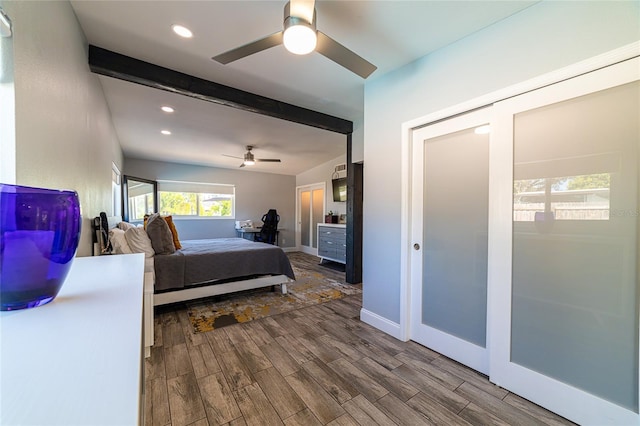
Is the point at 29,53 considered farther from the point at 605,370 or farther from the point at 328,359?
the point at 605,370

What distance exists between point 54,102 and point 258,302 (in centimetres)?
271

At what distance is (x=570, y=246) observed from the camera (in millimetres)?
1495

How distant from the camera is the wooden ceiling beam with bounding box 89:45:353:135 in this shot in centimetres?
220

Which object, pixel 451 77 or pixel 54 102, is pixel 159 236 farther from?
pixel 451 77

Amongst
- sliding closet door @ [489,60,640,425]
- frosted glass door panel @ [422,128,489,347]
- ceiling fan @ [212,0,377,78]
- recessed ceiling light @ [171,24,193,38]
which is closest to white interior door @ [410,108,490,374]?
frosted glass door panel @ [422,128,489,347]

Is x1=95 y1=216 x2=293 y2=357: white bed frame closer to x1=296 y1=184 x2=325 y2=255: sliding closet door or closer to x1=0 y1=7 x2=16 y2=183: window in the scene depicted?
x1=0 y1=7 x2=16 y2=183: window

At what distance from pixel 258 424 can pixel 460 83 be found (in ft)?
9.13

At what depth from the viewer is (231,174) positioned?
6582mm

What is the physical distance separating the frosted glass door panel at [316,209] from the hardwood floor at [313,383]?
4205mm

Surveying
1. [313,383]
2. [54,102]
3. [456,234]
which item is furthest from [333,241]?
[54,102]

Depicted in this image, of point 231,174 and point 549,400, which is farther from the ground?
point 231,174

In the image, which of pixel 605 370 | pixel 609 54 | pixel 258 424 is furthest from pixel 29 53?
pixel 605 370

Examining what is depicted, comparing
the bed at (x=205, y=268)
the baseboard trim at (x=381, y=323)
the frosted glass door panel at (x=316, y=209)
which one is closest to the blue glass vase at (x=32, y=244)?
the bed at (x=205, y=268)

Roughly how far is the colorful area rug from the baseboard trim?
2.62 feet
